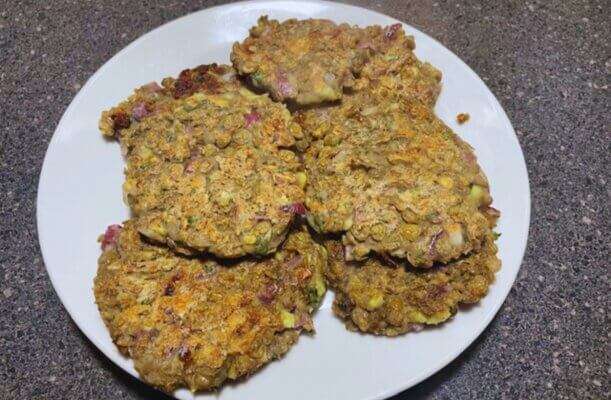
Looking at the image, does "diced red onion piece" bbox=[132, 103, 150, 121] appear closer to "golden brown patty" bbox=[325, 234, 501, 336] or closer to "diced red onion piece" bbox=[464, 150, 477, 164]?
"golden brown patty" bbox=[325, 234, 501, 336]

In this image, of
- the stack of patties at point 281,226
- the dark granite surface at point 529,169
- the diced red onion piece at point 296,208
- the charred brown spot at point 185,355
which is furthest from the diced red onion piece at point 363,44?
the charred brown spot at point 185,355

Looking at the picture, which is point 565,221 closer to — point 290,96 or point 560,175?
point 560,175

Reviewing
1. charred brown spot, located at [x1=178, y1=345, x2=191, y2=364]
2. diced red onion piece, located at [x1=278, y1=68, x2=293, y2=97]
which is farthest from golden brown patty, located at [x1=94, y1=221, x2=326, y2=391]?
diced red onion piece, located at [x1=278, y1=68, x2=293, y2=97]

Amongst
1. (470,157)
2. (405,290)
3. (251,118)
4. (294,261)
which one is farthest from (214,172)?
(470,157)

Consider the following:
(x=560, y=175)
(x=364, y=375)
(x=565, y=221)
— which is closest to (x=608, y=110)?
(x=560, y=175)

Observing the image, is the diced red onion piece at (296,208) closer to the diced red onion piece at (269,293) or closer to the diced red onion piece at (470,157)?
the diced red onion piece at (269,293)
